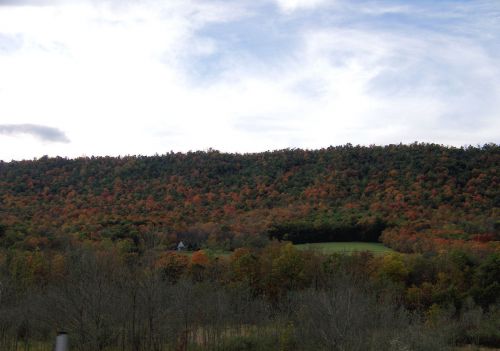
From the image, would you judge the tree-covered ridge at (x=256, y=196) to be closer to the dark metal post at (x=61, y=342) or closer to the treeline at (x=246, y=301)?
the treeline at (x=246, y=301)

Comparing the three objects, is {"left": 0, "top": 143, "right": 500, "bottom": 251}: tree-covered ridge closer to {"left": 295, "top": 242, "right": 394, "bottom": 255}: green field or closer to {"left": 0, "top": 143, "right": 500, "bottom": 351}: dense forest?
{"left": 0, "top": 143, "right": 500, "bottom": 351}: dense forest

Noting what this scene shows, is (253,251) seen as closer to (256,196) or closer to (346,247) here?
(346,247)

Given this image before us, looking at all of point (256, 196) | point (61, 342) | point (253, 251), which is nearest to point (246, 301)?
point (253, 251)

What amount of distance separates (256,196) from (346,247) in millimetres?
13828

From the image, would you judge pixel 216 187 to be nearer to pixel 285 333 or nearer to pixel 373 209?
pixel 373 209

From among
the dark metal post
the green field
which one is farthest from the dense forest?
the dark metal post

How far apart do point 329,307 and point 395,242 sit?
3213 centimetres

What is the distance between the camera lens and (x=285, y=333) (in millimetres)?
29344

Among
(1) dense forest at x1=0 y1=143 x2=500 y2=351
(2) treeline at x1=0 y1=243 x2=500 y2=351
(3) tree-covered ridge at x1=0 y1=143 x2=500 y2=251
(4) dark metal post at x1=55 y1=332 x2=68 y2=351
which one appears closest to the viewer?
(4) dark metal post at x1=55 y1=332 x2=68 y2=351

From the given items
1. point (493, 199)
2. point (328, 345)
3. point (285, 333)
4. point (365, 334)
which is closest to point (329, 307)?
→ point (328, 345)

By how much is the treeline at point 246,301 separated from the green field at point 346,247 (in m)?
4.23

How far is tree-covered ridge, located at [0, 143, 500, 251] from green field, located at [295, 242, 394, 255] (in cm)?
170

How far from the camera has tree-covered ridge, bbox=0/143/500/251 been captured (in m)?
55.3

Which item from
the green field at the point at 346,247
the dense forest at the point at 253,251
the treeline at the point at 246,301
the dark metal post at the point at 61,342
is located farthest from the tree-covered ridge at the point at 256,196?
the dark metal post at the point at 61,342
